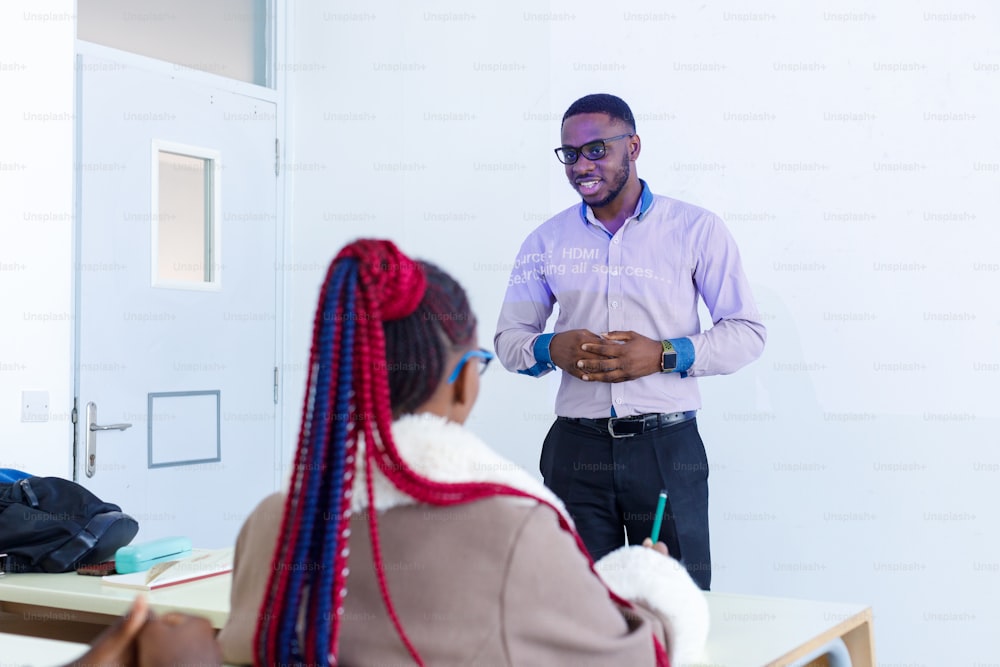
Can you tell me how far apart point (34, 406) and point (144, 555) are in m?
1.21

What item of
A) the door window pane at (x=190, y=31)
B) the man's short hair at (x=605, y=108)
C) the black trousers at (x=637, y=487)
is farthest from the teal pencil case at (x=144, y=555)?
the door window pane at (x=190, y=31)

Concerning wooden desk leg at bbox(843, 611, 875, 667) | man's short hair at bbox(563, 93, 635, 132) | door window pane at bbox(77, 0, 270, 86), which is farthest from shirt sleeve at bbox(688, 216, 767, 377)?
door window pane at bbox(77, 0, 270, 86)

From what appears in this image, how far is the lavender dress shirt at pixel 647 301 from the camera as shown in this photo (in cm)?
251

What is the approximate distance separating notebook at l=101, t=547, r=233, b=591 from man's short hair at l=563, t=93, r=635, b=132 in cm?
143

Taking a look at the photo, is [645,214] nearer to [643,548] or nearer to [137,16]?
[643,548]

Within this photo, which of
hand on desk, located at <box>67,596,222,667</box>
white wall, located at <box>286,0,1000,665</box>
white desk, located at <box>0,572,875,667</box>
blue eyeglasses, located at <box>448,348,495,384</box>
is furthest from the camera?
white wall, located at <box>286,0,1000,665</box>

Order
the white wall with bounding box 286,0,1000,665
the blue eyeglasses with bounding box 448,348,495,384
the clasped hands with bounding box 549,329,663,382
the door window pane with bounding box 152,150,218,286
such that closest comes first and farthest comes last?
the blue eyeglasses with bounding box 448,348,495,384, the clasped hands with bounding box 549,329,663,382, the white wall with bounding box 286,0,1000,665, the door window pane with bounding box 152,150,218,286

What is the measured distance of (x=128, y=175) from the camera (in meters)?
3.44

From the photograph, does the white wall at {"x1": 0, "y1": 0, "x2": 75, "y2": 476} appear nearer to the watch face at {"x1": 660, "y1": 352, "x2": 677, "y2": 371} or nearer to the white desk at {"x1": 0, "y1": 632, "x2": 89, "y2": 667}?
the white desk at {"x1": 0, "y1": 632, "x2": 89, "y2": 667}

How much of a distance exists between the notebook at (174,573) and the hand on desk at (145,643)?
41.1 inches

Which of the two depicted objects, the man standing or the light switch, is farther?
the light switch

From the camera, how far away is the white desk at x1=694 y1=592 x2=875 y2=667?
144cm

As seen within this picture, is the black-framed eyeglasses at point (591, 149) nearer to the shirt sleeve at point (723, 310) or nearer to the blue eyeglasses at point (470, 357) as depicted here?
the shirt sleeve at point (723, 310)

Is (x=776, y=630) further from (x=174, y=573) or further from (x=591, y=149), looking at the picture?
(x=591, y=149)
